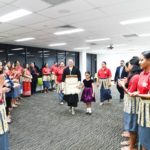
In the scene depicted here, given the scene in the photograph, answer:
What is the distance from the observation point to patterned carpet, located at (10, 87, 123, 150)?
3441 mm

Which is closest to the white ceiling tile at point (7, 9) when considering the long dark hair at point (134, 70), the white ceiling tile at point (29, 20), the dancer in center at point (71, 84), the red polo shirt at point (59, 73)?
the white ceiling tile at point (29, 20)

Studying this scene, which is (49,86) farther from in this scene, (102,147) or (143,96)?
(143,96)

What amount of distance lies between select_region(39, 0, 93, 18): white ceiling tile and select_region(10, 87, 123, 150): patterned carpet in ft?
8.73

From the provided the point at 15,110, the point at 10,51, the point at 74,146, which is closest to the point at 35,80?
the point at 10,51

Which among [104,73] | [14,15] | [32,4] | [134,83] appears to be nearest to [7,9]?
[14,15]

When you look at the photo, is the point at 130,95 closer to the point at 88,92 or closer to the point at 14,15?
the point at 88,92

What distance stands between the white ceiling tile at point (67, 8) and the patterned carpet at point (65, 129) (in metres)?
2.66

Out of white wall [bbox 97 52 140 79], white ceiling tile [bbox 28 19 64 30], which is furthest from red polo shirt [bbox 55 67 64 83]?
white wall [bbox 97 52 140 79]

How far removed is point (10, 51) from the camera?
9.82m

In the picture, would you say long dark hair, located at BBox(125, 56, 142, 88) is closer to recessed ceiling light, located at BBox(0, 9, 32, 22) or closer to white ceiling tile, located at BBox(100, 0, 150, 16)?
white ceiling tile, located at BBox(100, 0, 150, 16)

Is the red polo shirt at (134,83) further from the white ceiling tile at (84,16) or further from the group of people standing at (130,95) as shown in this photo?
the white ceiling tile at (84,16)

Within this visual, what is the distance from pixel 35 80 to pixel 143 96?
7998 millimetres

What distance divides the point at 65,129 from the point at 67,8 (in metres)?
2.69

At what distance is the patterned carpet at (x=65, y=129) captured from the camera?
3441 millimetres
